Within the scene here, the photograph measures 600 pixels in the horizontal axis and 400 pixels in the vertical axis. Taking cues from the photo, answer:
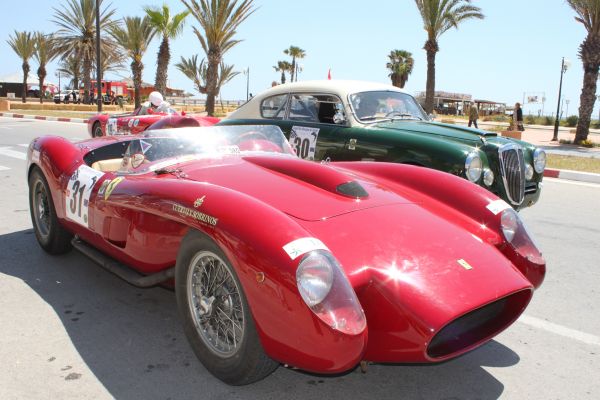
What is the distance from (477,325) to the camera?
2.51m

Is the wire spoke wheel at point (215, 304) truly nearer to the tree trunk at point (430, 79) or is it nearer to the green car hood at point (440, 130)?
the green car hood at point (440, 130)

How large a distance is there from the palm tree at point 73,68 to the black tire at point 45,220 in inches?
1459

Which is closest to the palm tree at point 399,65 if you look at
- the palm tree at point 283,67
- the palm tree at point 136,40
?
the palm tree at point 283,67

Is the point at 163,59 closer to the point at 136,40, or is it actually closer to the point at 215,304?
the point at 136,40

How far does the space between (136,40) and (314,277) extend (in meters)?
34.7

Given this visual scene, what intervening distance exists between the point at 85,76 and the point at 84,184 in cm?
3801


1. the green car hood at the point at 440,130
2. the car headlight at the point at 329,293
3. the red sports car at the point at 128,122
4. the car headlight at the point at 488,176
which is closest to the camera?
the car headlight at the point at 329,293

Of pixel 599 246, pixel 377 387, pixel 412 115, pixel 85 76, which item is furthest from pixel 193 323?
pixel 85 76

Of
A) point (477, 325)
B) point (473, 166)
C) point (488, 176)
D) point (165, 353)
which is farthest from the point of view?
point (488, 176)

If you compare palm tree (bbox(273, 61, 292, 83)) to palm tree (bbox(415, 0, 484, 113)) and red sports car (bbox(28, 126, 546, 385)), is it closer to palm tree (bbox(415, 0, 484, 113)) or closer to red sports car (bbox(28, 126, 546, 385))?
palm tree (bbox(415, 0, 484, 113))

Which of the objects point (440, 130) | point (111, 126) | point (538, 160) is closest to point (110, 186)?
point (440, 130)

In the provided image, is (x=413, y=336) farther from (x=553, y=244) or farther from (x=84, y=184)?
(x=553, y=244)

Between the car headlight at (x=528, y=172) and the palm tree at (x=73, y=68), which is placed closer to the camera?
the car headlight at (x=528, y=172)

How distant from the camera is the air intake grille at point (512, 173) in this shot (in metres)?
5.75
